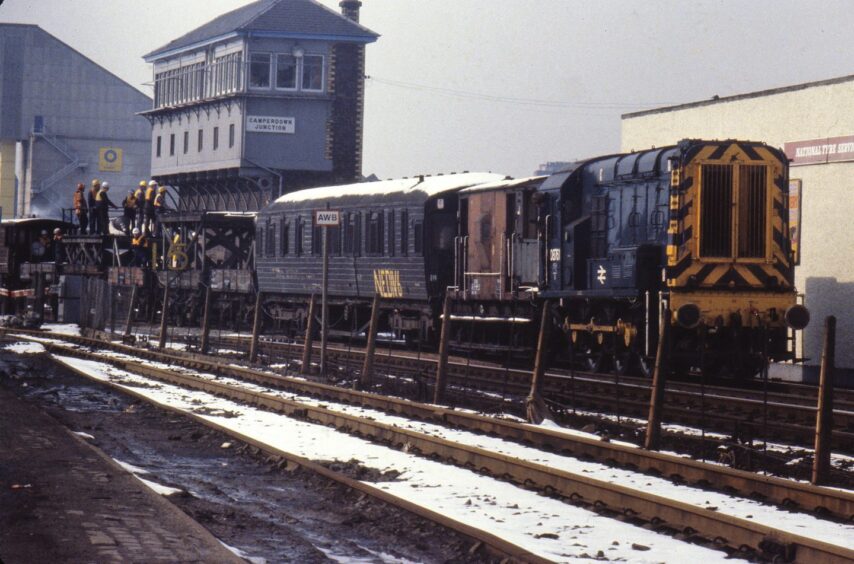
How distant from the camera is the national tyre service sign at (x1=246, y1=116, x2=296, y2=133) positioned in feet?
200

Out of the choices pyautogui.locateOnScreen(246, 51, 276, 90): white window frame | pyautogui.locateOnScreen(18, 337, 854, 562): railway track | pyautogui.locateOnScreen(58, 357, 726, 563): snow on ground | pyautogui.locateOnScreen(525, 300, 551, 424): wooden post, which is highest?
pyautogui.locateOnScreen(246, 51, 276, 90): white window frame

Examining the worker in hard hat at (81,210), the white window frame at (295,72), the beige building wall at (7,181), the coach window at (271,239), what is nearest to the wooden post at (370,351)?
the coach window at (271,239)

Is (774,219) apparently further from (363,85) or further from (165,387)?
(363,85)

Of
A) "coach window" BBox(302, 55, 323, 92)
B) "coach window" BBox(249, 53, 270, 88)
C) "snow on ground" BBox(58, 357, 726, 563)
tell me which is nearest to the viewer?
"snow on ground" BBox(58, 357, 726, 563)

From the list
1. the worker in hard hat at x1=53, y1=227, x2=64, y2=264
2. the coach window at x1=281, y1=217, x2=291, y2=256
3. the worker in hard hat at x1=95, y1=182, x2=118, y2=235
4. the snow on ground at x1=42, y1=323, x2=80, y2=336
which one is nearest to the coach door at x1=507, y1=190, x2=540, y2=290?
the coach window at x1=281, y1=217, x2=291, y2=256

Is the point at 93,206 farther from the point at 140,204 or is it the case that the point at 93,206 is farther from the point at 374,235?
the point at 374,235

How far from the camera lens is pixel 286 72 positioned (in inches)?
2427

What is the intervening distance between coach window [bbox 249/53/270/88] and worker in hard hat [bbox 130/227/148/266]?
17.5 meters

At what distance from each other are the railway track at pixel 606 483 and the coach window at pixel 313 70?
44.4 meters

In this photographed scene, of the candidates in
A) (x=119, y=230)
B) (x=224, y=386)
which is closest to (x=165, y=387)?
(x=224, y=386)

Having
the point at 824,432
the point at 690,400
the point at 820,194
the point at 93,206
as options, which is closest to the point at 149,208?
the point at 93,206

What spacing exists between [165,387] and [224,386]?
6.17 ft

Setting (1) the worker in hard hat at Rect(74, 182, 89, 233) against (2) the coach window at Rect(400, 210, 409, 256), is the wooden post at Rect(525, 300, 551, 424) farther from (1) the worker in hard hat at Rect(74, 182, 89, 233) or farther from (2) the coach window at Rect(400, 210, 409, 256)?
(1) the worker in hard hat at Rect(74, 182, 89, 233)

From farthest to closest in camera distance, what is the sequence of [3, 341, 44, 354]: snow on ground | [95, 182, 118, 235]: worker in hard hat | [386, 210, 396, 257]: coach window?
1. [95, 182, 118, 235]: worker in hard hat
2. [386, 210, 396, 257]: coach window
3. [3, 341, 44, 354]: snow on ground
